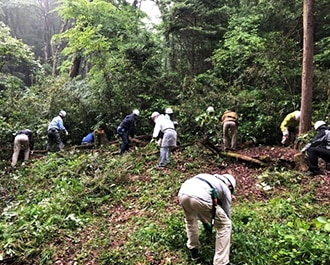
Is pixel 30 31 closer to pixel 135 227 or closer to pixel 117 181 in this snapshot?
pixel 117 181

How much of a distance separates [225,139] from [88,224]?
20.2ft

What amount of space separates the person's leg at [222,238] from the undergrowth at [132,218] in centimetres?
39

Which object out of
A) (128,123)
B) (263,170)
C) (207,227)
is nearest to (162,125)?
(128,123)

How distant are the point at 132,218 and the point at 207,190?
2.89 metres

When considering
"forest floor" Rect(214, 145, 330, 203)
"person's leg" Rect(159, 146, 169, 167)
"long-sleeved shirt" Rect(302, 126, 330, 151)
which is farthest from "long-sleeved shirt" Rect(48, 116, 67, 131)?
"long-sleeved shirt" Rect(302, 126, 330, 151)

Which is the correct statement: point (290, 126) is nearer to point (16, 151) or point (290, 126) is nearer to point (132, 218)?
point (132, 218)

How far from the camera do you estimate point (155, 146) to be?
12.2 meters

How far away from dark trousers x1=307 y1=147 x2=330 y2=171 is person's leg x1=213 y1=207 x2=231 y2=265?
4.58 m

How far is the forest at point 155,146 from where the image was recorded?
5711 millimetres

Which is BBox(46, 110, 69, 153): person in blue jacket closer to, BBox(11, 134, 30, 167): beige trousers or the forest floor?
BBox(11, 134, 30, 167): beige trousers

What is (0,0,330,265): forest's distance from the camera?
571cm

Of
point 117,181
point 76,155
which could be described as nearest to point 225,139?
point 117,181

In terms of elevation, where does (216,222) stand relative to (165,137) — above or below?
below

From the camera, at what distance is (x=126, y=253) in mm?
5383
